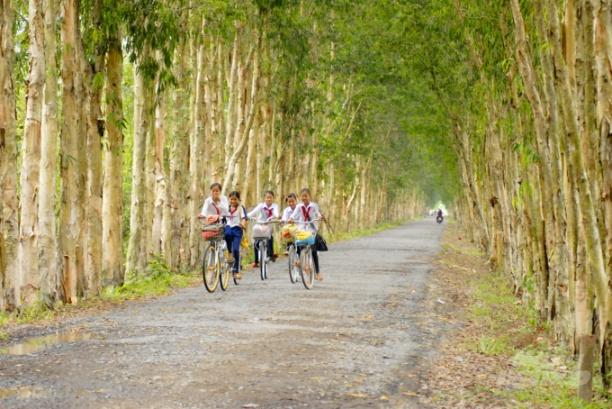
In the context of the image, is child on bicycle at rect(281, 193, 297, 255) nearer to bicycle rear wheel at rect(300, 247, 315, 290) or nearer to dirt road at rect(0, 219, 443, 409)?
bicycle rear wheel at rect(300, 247, 315, 290)

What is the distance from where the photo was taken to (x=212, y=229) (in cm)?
1739

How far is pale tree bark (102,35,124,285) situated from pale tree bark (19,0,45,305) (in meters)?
2.72

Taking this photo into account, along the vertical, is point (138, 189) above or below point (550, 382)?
above

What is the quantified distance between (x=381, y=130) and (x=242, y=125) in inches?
1493

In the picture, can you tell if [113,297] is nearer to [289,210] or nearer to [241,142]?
[289,210]

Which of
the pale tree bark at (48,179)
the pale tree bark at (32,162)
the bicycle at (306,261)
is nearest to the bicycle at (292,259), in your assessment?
the bicycle at (306,261)

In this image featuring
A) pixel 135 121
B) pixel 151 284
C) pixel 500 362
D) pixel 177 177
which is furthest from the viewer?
pixel 177 177

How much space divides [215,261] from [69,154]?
3416mm

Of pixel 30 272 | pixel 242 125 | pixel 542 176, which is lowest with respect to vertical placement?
pixel 30 272

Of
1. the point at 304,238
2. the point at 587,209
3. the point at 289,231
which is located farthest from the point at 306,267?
the point at 587,209

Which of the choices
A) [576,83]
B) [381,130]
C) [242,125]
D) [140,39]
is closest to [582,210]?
[576,83]

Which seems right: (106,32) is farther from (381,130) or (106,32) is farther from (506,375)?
(381,130)

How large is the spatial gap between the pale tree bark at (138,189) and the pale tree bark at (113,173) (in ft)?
6.83

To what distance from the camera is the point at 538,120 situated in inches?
446
